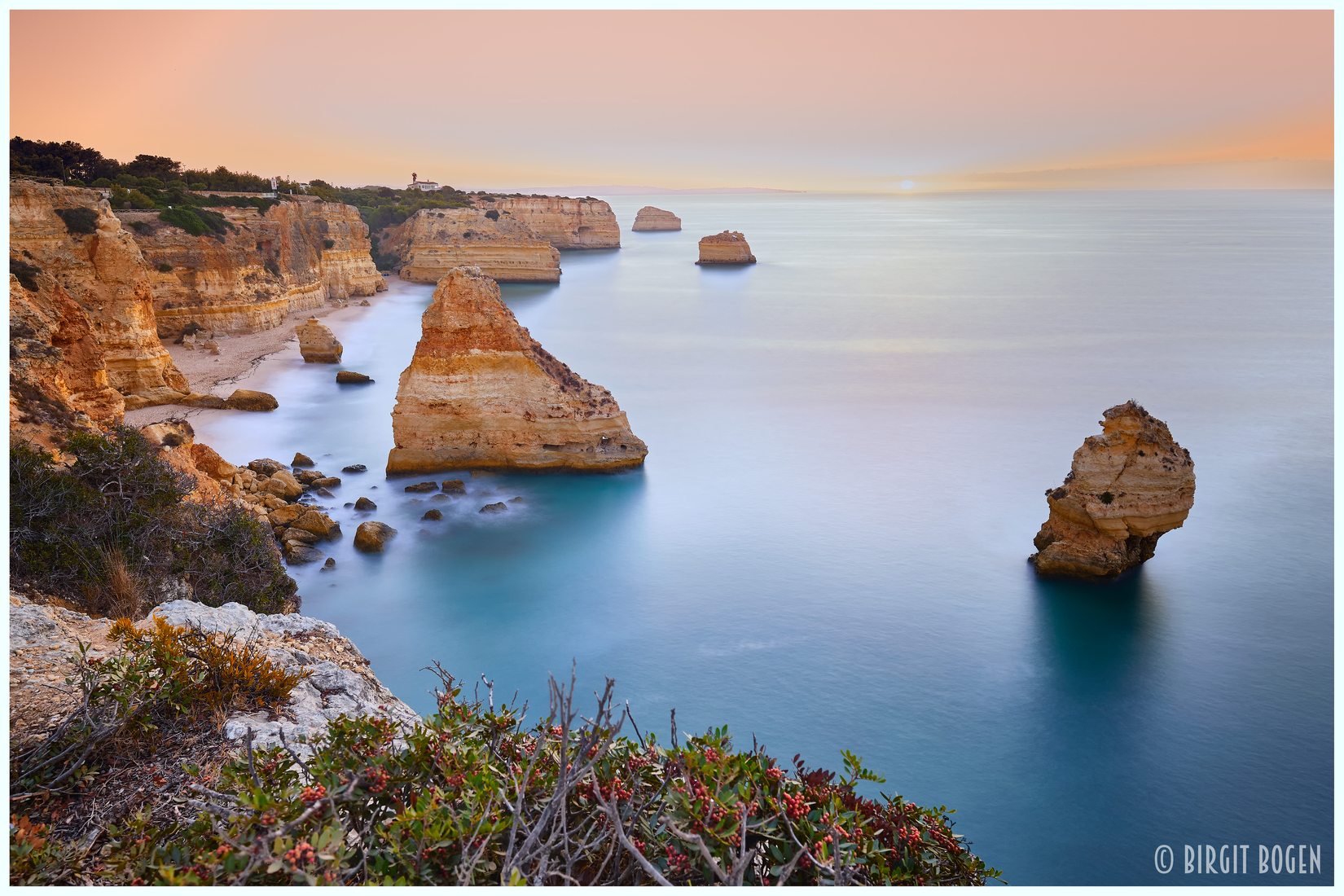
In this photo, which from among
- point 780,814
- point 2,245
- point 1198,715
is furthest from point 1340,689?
point 2,245

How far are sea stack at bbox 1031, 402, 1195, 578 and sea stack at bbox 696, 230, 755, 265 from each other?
6887 cm

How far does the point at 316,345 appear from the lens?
115ft

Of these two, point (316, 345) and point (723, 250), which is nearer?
point (316, 345)

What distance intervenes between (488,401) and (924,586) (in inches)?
437

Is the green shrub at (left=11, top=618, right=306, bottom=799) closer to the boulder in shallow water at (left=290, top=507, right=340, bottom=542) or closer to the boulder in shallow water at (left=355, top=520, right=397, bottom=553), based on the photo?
the boulder in shallow water at (left=355, top=520, right=397, bottom=553)

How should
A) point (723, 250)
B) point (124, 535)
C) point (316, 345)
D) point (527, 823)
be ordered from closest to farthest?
1. point (527, 823)
2. point (124, 535)
3. point (316, 345)
4. point (723, 250)

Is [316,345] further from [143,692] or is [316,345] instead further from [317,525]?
[143,692]

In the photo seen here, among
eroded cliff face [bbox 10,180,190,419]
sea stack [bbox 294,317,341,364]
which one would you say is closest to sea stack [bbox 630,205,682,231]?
sea stack [bbox 294,317,341,364]

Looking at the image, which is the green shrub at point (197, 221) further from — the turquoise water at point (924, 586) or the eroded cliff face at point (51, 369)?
the eroded cliff face at point (51, 369)

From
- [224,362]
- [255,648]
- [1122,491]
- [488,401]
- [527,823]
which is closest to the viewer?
[527,823]

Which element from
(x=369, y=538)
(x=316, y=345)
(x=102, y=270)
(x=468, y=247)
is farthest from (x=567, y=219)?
(x=369, y=538)

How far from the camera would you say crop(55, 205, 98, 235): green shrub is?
22.7 m

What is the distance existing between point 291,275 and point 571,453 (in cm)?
2837

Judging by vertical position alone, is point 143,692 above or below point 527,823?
above
